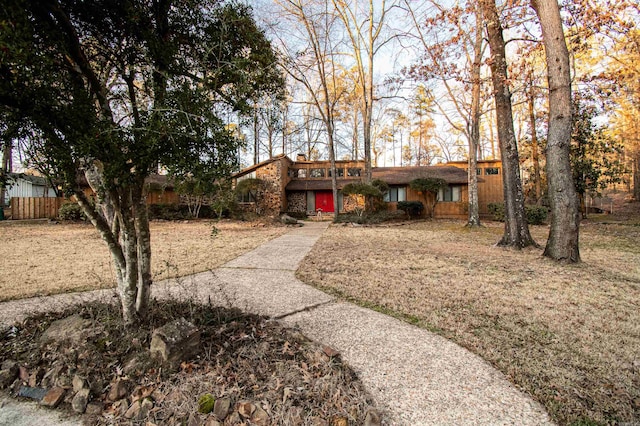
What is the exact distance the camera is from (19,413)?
1.99 m

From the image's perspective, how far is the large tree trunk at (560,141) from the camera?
6219 mm

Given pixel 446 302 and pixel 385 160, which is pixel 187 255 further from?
pixel 385 160

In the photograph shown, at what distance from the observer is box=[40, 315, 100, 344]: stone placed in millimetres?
2595

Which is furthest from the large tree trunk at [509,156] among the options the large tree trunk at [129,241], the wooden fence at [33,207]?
the wooden fence at [33,207]

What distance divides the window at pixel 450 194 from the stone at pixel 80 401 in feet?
72.1

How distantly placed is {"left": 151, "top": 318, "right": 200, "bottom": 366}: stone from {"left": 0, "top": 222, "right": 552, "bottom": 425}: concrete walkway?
42.7 inches

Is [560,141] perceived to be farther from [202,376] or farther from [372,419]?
[202,376]

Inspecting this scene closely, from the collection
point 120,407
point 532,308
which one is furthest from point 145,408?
point 532,308

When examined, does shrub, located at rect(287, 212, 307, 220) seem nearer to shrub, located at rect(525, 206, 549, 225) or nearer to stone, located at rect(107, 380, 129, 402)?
shrub, located at rect(525, 206, 549, 225)

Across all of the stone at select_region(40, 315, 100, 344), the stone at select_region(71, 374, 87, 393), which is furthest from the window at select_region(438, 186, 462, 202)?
the stone at select_region(71, 374, 87, 393)

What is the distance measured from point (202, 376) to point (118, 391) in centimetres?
56

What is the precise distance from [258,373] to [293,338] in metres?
0.59

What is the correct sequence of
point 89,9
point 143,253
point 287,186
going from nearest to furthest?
point 89,9, point 143,253, point 287,186

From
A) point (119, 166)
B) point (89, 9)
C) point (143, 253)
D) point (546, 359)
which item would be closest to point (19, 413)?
point (143, 253)
